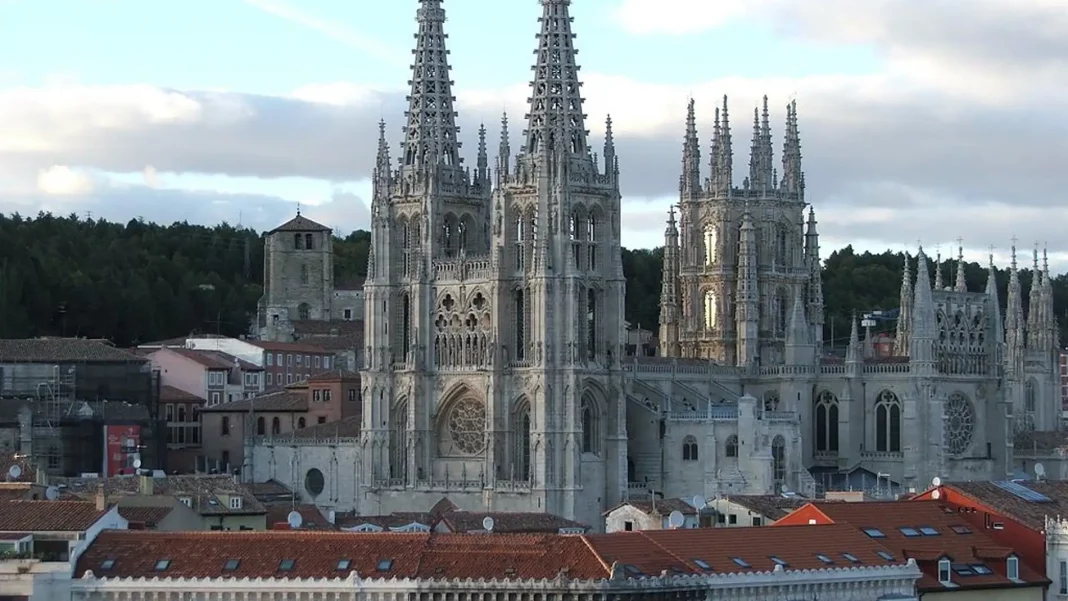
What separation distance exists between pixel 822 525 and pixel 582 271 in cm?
4374

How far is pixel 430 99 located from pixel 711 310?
64.4 ft

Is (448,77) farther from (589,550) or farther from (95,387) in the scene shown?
(589,550)

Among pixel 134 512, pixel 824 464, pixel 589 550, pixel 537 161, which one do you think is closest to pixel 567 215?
pixel 537 161

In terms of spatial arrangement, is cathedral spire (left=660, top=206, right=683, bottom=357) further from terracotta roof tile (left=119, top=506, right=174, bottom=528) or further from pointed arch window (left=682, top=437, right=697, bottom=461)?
terracotta roof tile (left=119, top=506, right=174, bottom=528)

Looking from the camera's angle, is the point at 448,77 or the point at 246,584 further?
the point at 448,77

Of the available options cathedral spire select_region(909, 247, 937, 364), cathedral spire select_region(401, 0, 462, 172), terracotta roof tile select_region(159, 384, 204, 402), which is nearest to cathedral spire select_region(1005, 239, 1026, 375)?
cathedral spire select_region(909, 247, 937, 364)

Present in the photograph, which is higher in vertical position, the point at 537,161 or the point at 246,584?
the point at 537,161

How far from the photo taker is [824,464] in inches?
5778

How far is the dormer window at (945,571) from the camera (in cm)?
9312

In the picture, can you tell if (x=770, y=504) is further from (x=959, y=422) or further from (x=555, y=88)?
(x=959, y=422)

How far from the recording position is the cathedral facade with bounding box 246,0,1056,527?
448 feet

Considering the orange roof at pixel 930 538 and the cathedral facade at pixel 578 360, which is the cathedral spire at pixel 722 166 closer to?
the cathedral facade at pixel 578 360

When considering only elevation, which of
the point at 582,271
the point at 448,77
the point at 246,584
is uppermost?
the point at 448,77

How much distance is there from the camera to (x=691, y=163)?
155 meters
